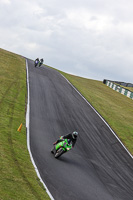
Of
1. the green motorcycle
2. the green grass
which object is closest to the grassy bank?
the green grass

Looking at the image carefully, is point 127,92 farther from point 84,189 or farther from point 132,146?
point 84,189

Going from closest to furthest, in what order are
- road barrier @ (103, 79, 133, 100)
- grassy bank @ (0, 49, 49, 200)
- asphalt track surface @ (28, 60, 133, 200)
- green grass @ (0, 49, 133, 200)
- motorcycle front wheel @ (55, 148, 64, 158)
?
grassy bank @ (0, 49, 49, 200)
green grass @ (0, 49, 133, 200)
asphalt track surface @ (28, 60, 133, 200)
motorcycle front wheel @ (55, 148, 64, 158)
road barrier @ (103, 79, 133, 100)

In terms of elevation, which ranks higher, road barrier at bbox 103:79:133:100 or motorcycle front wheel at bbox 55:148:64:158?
road barrier at bbox 103:79:133:100

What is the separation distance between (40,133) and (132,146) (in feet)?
27.6

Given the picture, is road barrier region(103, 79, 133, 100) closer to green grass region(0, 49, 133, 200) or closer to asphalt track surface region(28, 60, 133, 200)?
green grass region(0, 49, 133, 200)

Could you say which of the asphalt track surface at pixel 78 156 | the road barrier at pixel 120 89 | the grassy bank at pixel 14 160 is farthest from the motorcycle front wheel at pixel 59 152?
the road barrier at pixel 120 89

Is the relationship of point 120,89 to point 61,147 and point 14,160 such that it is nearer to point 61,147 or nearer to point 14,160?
point 61,147

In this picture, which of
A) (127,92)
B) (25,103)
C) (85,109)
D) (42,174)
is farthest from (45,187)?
(127,92)

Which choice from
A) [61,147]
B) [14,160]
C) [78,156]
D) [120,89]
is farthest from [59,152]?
[120,89]

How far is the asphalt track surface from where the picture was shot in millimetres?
11086

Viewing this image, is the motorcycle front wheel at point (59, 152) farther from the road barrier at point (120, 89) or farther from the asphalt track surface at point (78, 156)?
the road barrier at point (120, 89)

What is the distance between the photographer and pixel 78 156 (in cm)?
1523

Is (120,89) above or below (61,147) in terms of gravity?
above

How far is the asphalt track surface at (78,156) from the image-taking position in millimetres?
11086
